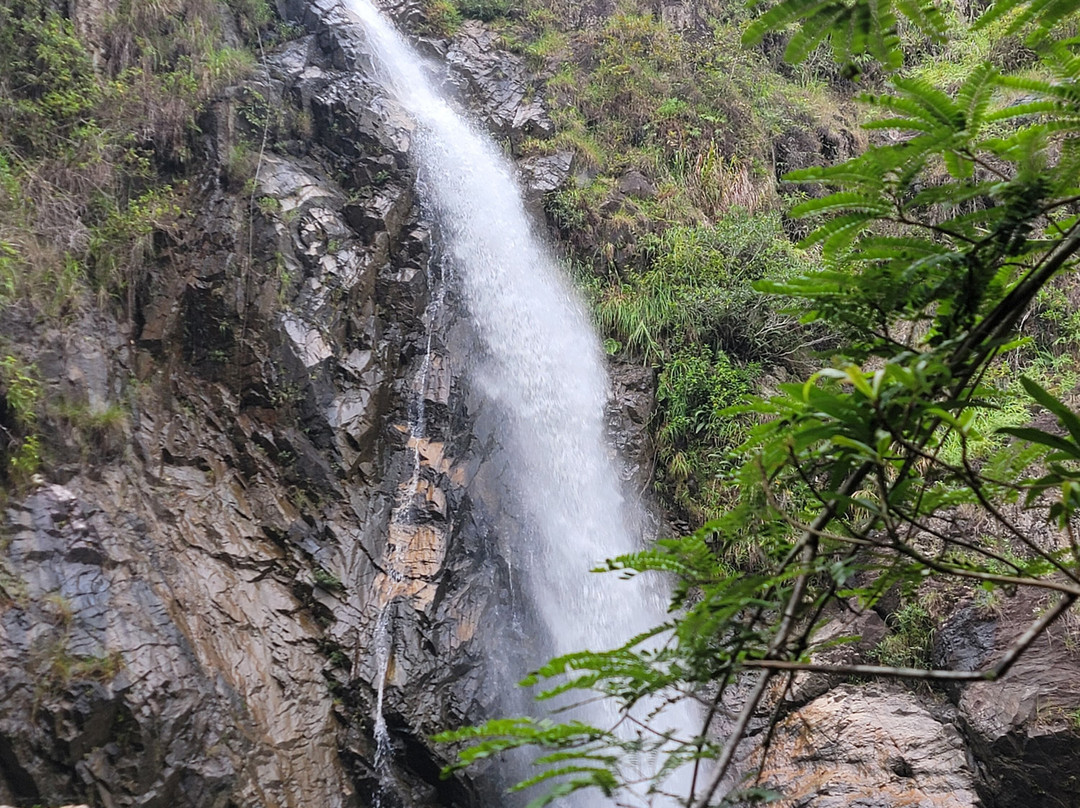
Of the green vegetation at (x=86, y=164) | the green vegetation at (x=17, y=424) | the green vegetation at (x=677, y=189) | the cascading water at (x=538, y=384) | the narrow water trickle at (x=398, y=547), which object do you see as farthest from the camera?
the green vegetation at (x=677, y=189)

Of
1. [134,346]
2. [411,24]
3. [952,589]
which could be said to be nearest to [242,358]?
[134,346]

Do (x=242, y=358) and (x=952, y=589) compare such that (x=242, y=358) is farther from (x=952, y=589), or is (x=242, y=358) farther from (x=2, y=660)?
(x=952, y=589)

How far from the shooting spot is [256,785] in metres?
4.84

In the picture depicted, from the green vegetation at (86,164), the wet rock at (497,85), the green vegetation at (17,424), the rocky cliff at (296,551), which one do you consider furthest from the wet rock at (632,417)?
the green vegetation at (17,424)

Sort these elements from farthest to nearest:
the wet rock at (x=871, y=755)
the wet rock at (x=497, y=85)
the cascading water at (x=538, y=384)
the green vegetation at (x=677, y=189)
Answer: the wet rock at (x=497, y=85) < the green vegetation at (x=677, y=189) < the cascading water at (x=538, y=384) < the wet rock at (x=871, y=755)

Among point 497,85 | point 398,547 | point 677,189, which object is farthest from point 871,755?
point 497,85

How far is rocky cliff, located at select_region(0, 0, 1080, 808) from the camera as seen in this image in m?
4.49

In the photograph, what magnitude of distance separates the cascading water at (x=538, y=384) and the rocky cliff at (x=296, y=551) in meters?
0.34

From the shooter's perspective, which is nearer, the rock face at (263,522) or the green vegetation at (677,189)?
the rock face at (263,522)

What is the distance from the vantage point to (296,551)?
5.92 m

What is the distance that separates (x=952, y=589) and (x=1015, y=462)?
477cm

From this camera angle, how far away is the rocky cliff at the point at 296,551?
4492 mm

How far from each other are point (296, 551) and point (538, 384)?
127 inches

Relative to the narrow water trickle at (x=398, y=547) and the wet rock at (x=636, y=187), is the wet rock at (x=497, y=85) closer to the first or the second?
the wet rock at (x=636, y=187)
